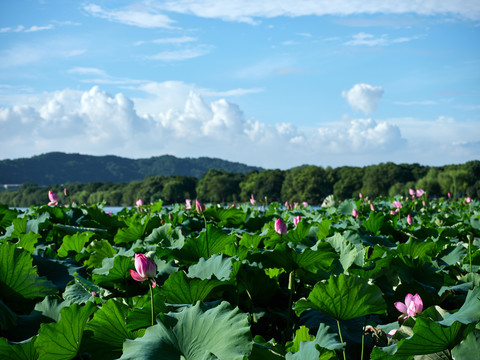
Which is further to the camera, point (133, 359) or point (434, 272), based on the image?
point (434, 272)

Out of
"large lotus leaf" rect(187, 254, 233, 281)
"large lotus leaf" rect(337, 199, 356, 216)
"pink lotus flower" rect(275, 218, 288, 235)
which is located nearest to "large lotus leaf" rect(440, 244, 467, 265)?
"pink lotus flower" rect(275, 218, 288, 235)

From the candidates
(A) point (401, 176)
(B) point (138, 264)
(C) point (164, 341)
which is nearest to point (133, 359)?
(C) point (164, 341)

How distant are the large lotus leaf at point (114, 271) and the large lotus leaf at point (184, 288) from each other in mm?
364

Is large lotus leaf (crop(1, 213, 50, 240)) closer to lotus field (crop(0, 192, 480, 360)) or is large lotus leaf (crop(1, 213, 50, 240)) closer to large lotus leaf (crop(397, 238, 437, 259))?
lotus field (crop(0, 192, 480, 360))

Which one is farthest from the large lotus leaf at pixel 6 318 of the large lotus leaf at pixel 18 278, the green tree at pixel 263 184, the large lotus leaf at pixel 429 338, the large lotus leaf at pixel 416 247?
the green tree at pixel 263 184

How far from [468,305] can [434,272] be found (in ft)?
2.83

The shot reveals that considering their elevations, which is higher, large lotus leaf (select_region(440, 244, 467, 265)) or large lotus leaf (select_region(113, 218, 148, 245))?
large lotus leaf (select_region(113, 218, 148, 245))

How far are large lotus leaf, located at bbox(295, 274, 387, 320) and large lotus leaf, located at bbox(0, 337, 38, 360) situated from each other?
0.86m

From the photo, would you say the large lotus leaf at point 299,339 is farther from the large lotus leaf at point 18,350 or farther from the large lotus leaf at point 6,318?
the large lotus leaf at point 6,318

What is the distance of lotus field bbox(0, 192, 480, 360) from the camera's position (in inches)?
49.8

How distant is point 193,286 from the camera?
1.64m

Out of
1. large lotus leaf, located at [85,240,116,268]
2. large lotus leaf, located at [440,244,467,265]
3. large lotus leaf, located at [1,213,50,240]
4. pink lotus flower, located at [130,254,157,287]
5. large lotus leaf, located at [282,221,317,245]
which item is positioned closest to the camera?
pink lotus flower, located at [130,254,157,287]

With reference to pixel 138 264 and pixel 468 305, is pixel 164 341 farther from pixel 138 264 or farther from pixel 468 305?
pixel 468 305

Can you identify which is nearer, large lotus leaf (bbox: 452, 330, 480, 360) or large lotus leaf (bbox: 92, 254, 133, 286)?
large lotus leaf (bbox: 452, 330, 480, 360)
